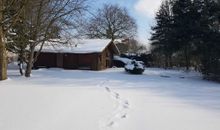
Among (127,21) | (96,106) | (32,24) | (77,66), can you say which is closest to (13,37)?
(32,24)

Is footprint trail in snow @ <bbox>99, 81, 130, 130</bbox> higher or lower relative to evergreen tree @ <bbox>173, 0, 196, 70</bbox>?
lower

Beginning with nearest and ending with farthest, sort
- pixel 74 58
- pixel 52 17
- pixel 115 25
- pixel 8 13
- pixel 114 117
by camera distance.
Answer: pixel 114 117 < pixel 8 13 < pixel 52 17 < pixel 74 58 < pixel 115 25

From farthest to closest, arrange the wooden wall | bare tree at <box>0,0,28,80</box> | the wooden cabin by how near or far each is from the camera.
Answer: the wooden wall → the wooden cabin → bare tree at <box>0,0,28,80</box>

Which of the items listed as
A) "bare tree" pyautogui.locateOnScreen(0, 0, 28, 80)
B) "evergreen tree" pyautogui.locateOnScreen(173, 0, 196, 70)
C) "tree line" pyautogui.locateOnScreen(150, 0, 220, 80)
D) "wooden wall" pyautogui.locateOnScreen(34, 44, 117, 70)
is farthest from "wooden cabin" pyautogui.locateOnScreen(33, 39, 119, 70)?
"bare tree" pyautogui.locateOnScreen(0, 0, 28, 80)

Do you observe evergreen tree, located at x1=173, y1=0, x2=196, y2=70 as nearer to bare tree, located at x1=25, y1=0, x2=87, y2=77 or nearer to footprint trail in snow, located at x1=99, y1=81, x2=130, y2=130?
bare tree, located at x1=25, y1=0, x2=87, y2=77

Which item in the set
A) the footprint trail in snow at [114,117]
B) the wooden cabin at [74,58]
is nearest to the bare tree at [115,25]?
the wooden cabin at [74,58]

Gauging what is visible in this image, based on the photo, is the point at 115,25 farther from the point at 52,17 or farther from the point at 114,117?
the point at 114,117

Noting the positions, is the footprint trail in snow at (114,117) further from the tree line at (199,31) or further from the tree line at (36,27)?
the tree line at (199,31)

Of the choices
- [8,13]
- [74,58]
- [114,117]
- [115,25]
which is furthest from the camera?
[115,25]

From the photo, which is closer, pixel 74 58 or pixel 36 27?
pixel 36 27

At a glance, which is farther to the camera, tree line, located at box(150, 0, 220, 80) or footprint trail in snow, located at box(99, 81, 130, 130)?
tree line, located at box(150, 0, 220, 80)

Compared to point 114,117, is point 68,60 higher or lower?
higher

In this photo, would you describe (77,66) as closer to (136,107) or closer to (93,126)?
(136,107)

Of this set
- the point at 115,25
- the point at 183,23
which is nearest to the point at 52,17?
the point at 183,23
